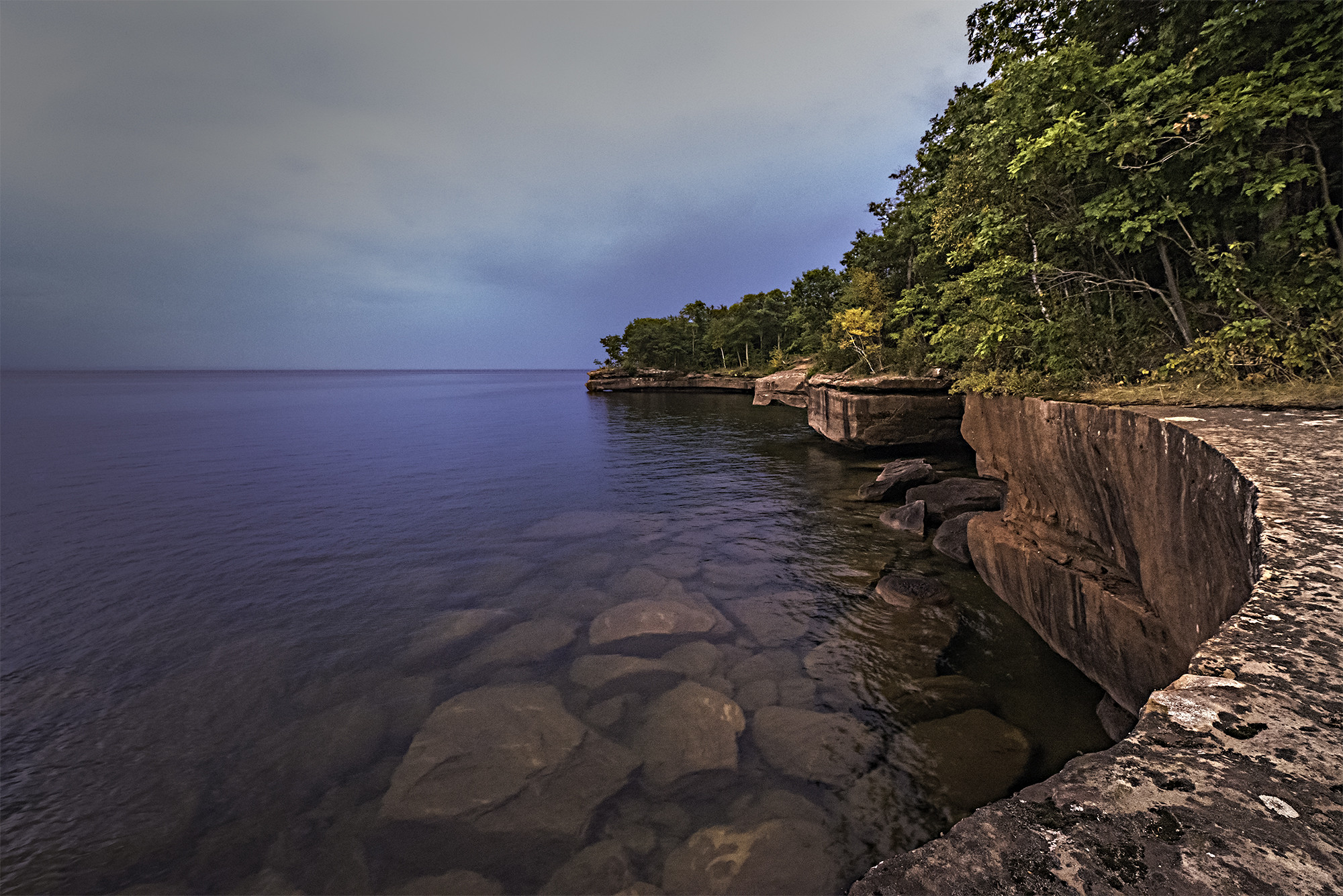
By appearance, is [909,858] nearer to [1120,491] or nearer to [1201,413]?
[1120,491]

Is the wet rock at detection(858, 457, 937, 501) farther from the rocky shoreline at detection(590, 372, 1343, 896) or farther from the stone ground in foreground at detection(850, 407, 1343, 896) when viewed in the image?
the stone ground in foreground at detection(850, 407, 1343, 896)

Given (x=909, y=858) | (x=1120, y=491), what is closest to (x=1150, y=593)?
(x=1120, y=491)

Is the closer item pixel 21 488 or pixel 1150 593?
pixel 1150 593

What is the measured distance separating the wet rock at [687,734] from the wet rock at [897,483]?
37.3ft

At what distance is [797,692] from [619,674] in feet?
8.28

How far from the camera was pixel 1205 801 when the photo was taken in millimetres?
1600

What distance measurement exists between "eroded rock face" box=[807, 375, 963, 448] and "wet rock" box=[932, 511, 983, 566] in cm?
1228

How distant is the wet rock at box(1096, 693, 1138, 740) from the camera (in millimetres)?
5746

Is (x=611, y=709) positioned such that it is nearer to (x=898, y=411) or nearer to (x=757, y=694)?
(x=757, y=694)

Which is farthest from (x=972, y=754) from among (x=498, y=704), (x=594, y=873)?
(x=498, y=704)

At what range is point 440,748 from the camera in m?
6.05

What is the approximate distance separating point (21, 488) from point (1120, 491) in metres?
32.7

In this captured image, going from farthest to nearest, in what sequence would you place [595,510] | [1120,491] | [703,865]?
[595,510] → [1120,491] → [703,865]

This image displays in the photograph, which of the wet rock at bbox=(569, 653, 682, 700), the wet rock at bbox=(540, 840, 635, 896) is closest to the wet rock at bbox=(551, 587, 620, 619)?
the wet rock at bbox=(569, 653, 682, 700)
